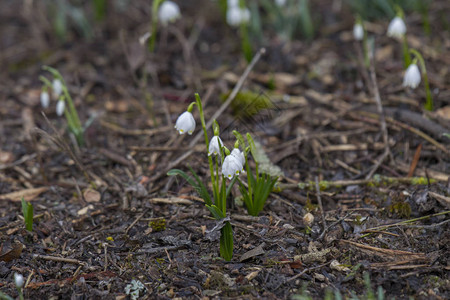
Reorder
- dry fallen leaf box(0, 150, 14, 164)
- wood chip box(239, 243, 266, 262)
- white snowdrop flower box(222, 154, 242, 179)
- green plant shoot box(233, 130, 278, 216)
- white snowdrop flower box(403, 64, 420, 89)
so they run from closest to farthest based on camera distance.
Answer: white snowdrop flower box(222, 154, 242, 179)
wood chip box(239, 243, 266, 262)
green plant shoot box(233, 130, 278, 216)
white snowdrop flower box(403, 64, 420, 89)
dry fallen leaf box(0, 150, 14, 164)

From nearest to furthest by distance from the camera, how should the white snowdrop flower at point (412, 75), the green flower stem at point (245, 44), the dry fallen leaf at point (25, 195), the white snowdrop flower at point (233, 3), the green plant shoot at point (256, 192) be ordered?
1. the green plant shoot at point (256, 192)
2. the dry fallen leaf at point (25, 195)
3. the white snowdrop flower at point (412, 75)
4. the green flower stem at point (245, 44)
5. the white snowdrop flower at point (233, 3)

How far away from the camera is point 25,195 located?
3.02m

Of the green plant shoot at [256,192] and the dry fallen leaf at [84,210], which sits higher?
the green plant shoot at [256,192]

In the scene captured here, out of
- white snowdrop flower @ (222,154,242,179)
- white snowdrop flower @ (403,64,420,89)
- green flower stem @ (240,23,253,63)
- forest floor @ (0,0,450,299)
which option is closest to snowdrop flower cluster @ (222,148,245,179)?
white snowdrop flower @ (222,154,242,179)

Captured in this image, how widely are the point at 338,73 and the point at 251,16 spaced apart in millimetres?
1157

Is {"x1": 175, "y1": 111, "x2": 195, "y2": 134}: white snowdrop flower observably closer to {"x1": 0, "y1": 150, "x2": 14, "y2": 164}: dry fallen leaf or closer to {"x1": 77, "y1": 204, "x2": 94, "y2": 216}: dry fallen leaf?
{"x1": 77, "y1": 204, "x2": 94, "y2": 216}: dry fallen leaf

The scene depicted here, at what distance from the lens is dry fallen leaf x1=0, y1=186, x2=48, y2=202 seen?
9.78 ft

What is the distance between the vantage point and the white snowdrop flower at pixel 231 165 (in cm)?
226

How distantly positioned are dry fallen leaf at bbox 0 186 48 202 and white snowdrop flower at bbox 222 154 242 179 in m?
1.47

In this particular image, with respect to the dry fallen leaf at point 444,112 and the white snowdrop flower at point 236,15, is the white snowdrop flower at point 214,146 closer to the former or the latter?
the dry fallen leaf at point 444,112

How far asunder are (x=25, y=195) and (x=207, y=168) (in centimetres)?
121

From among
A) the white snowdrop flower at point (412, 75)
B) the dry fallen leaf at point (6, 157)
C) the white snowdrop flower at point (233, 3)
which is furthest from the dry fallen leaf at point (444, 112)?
the dry fallen leaf at point (6, 157)

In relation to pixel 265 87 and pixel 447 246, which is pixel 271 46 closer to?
pixel 265 87

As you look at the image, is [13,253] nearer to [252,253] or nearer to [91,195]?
[91,195]
